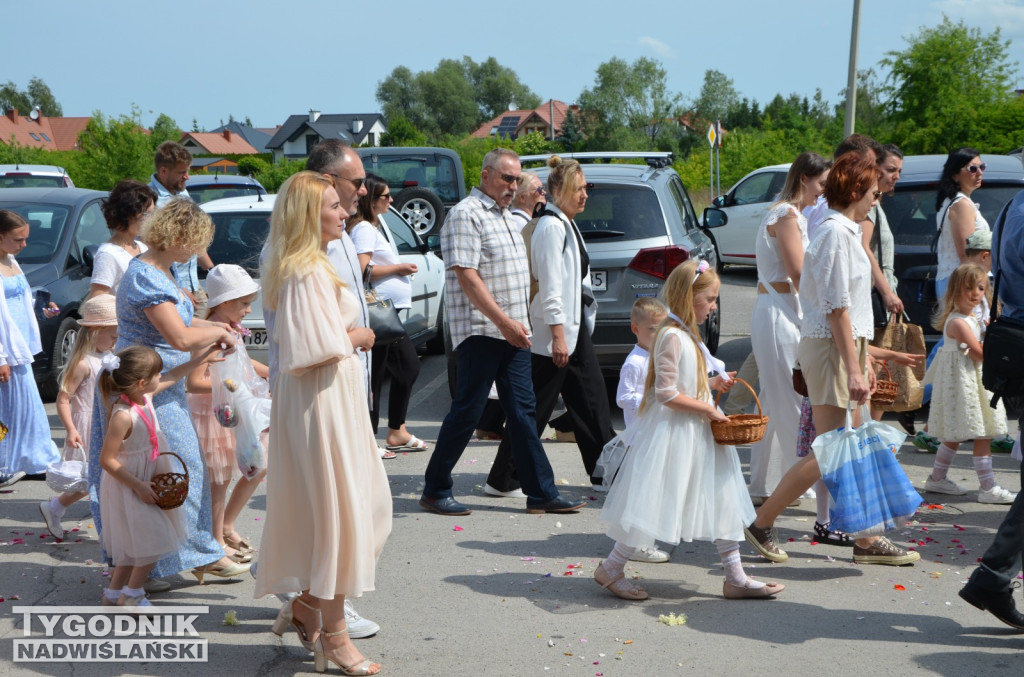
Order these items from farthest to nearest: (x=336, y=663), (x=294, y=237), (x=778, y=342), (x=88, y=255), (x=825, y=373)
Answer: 1. (x=88, y=255)
2. (x=778, y=342)
3. (x=825, y=373)
4. (x=336, y=663)
5. (x=294, y=237)

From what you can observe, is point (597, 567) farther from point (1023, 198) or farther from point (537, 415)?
point (1023, 198)

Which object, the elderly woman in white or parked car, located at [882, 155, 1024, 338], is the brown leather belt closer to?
the elderly woman in white

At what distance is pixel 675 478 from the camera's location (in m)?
4.81

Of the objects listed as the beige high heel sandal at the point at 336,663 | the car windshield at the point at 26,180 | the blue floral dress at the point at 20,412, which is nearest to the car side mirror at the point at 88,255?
the blue floral dress at the point at 20,412

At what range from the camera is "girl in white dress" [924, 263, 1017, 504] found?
6.60 meters

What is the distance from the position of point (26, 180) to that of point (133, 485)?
14.6 meters

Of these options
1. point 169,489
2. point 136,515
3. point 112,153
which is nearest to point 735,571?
point 169,489

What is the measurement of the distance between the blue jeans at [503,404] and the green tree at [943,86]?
72.3 ft

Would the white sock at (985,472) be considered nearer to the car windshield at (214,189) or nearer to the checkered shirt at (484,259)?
the checkered shirt at (484,259)

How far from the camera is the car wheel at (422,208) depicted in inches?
563

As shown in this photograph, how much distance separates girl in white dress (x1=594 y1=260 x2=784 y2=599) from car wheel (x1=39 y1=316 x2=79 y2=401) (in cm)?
609

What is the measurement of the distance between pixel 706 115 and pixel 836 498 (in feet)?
320

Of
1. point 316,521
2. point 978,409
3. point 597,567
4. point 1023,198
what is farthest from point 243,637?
point 978,409

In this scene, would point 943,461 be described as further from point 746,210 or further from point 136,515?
point 746,210
